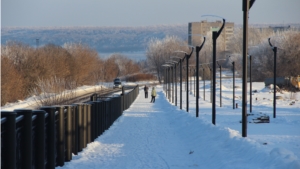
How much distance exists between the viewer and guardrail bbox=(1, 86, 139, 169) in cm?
882

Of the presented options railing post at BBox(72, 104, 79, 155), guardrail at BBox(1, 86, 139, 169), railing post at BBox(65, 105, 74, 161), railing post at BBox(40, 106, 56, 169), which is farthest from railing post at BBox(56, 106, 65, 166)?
railing post at BBox(72, 104, 79, 155)

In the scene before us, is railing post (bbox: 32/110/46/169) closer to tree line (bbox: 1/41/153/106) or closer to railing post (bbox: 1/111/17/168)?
railing post (bbox: 1/111/17/168)

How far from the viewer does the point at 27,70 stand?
64.1m

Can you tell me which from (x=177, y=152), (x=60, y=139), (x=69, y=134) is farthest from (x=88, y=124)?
(x=60, y=139)

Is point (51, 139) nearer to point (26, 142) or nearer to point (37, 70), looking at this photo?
point (26, 142)

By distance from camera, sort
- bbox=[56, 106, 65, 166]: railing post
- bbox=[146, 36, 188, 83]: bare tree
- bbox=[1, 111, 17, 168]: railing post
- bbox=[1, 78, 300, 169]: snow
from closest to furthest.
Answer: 1. bbox=[1, 111, 17, 168]: railing post
2. bbox=[1, 78, 300, 169]: snow
3. bbox=[56, 106, 65, 166]: railing post
4. bbox=[146, 36, 188, 83]: bare tree

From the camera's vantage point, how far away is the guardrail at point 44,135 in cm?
882

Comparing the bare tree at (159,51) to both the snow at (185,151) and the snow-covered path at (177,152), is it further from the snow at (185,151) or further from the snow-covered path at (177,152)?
the snow-covered path at (177,152)

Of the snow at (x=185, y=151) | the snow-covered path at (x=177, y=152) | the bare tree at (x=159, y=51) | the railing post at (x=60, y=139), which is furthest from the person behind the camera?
the bare tree at (x=159, y=51)

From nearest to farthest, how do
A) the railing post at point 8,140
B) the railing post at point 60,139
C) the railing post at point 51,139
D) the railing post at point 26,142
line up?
the railing post at point 8,140, the railing post at point 26,142, the railing post at point 51,139, the railing post at point 60,139

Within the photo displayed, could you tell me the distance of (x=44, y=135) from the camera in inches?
434

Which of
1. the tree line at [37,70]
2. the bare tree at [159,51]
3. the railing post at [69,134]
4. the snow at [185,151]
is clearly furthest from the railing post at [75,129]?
the bare tree at [159,51]

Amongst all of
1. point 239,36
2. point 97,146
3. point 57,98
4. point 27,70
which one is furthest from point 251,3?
point 239,36

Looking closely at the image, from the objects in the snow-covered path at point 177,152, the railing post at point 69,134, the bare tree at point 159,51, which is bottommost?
the snow-covered path at point 177,152
